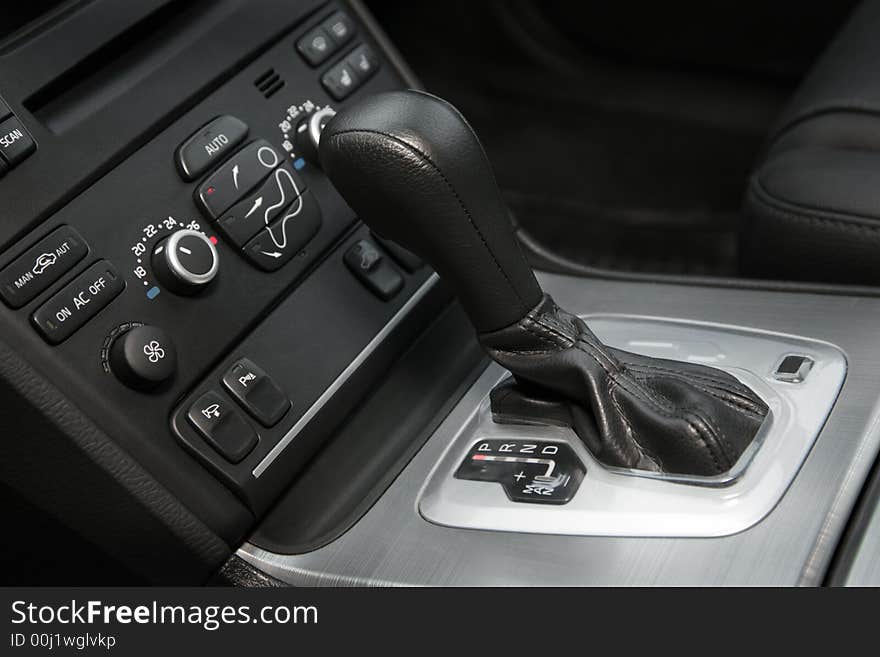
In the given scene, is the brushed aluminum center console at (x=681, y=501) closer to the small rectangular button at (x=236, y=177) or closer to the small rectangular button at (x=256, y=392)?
the small rectangular button at (x=256, y=392)

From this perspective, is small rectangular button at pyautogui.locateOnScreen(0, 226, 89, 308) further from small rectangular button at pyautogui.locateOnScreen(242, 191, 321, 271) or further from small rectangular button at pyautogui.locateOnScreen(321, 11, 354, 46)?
small rectangular button at pyautogui.locateOnScreen(321, 11, 354, 46)

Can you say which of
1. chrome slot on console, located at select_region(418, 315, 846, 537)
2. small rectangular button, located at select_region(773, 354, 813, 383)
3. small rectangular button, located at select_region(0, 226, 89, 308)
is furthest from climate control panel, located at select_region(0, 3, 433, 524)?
small rectangular button, located at select_region(773, 354, 813, 383)

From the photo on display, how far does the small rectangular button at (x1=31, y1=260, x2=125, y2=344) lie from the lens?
70 cm

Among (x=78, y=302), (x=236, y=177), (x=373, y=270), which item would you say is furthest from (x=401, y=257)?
(x=78, y=302)

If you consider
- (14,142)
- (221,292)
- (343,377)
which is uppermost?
(14,142)

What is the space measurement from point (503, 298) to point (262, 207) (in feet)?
0.72

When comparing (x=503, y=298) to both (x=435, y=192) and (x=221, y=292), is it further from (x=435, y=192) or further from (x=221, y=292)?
(x=221, y=292)

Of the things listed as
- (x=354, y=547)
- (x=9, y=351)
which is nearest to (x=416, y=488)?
(x=354, y=547)

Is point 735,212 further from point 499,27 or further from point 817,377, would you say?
point 817,377

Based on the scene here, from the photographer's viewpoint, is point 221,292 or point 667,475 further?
point 221,292

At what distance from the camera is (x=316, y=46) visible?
3.00 ft

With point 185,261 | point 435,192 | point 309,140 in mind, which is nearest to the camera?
point 435,192

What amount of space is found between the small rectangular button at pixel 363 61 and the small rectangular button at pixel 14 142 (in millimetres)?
292

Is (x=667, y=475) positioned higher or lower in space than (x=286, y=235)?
lower
